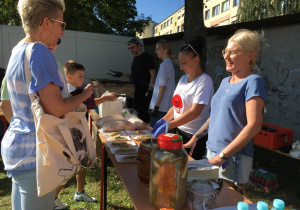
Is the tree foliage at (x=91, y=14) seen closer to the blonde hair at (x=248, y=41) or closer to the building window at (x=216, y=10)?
the blonde hair at (x=248, y=41)

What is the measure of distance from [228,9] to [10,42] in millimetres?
29723

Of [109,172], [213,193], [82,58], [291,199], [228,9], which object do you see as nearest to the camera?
[213,193]

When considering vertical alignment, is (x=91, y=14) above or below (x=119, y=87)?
above

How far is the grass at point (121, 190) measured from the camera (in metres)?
2.86

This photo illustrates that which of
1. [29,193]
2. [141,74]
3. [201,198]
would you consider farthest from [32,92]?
[141,74]

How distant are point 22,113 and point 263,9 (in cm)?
1619

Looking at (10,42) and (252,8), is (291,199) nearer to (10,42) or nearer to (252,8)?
(10,42)

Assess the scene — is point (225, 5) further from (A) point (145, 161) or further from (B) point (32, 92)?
(B) point (32, 92)

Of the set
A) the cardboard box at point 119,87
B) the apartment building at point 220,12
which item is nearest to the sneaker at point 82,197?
the cardboard box at point 119,87

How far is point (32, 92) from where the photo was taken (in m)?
1.13

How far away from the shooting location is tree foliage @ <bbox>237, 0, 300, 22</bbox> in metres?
12.8

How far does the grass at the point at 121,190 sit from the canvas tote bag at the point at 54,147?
1744mm

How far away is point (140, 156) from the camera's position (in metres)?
1.27

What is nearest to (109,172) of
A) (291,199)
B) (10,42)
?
(291,199)
